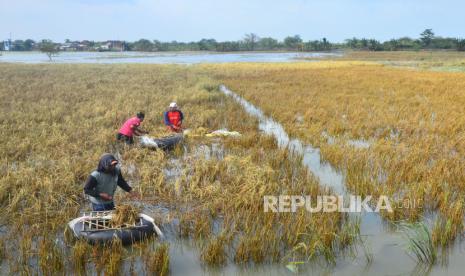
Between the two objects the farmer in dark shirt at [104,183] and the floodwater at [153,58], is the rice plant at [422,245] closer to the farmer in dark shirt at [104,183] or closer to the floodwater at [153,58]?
the farmer in dark shirt at [104,183]

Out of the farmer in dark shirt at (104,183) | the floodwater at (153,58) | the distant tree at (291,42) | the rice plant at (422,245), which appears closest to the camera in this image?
the rice plant at (422,245)

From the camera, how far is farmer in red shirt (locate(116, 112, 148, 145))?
7715 millimetres

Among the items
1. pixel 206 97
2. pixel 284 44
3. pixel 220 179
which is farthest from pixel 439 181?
pixel 284 44

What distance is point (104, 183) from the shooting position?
4.53 m

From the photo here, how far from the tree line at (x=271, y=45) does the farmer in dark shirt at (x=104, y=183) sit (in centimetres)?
6077

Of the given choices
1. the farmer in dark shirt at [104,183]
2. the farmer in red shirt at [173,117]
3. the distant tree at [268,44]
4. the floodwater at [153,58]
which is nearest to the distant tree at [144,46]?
the distant tree at [268,44]

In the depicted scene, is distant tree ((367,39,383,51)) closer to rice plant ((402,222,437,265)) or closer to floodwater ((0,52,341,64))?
floodwater ((0,52,341,64))

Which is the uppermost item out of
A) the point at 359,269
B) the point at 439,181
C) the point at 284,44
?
the point at 284,44

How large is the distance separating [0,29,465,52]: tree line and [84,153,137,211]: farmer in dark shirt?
60.8 metres

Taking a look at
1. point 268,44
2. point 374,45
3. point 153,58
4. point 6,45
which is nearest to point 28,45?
point 6,45

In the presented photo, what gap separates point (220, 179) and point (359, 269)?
2721 millimetres

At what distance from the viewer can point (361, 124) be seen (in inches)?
380

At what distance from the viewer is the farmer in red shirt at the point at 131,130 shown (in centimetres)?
771

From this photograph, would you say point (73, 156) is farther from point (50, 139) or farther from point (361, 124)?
point (361, 124)
